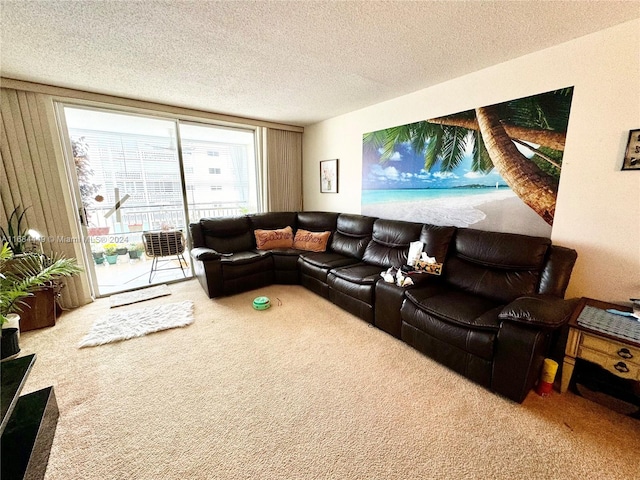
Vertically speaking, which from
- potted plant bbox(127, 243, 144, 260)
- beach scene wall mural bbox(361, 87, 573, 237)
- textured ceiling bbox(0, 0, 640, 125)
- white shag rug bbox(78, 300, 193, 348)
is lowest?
white shag rug bbox(78, 300, 193, 348)

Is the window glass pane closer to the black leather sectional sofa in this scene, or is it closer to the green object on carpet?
the black leather sectional sofa

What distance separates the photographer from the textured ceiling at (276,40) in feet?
4.99

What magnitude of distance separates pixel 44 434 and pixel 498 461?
229 cm

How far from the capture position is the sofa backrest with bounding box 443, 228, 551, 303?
6.51ft

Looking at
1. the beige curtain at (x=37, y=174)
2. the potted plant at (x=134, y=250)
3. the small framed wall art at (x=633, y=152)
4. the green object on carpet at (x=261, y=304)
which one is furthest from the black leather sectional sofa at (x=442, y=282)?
the potted plant at (x=134, y=250)

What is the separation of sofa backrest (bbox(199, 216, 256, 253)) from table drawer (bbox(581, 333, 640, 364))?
3.64 metres

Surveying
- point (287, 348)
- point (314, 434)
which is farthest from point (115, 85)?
point (314, 434)

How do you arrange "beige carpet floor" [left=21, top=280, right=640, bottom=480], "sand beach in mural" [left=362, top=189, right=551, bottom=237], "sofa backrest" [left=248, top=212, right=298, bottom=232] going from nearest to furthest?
1. "beige carpet floor" [left=21, top=280, right=640, bottom=480]
2. "sand beach in mural" [left=362, top=189, right=551, bottom=237]
3. "sofa backrest" [left=248, top=212, right=298, bottom=232]

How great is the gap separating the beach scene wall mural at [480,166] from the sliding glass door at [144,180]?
2578 millimetres

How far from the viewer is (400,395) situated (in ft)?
5.54

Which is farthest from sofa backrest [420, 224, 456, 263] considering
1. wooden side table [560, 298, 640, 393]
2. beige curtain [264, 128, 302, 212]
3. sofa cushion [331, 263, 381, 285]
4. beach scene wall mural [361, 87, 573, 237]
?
beige curtain [264, 128, 302, 212]

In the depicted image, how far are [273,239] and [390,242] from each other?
177 cm

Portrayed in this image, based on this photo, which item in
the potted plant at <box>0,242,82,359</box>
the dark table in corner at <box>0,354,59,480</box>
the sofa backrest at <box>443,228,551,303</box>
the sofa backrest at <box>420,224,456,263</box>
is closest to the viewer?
the dark table in corner at <box>0,354,59,480</box>

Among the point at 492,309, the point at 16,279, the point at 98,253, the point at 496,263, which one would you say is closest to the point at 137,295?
the point at 16,279
